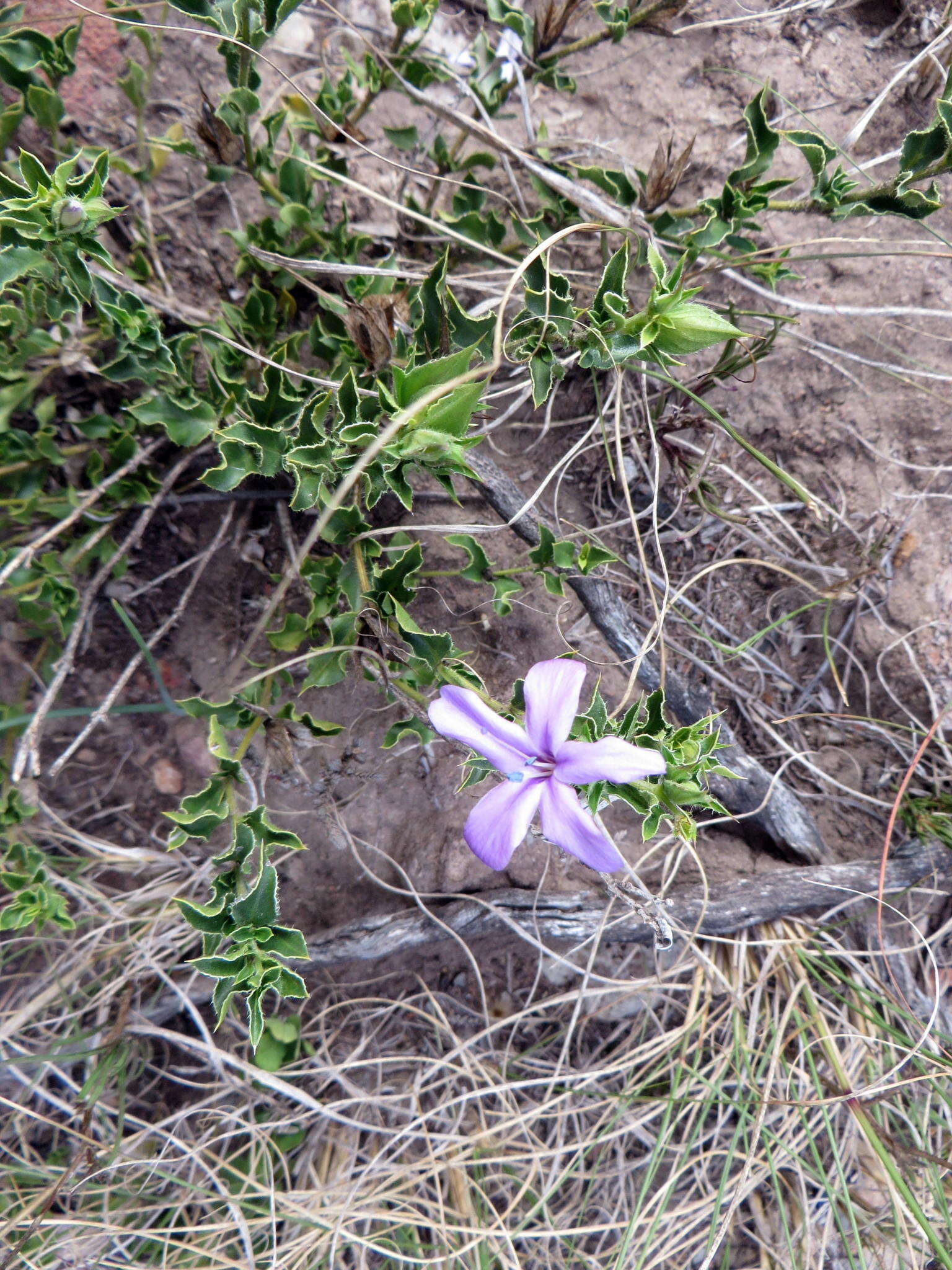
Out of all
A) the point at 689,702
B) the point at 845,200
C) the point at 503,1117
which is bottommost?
the point at 503,1117

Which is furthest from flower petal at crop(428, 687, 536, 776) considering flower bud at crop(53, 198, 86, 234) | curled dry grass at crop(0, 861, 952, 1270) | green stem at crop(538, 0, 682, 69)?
green stem at crop(538, 0, 682, 69)

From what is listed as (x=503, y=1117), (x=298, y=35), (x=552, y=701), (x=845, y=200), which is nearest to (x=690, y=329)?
(x=845, y=200)

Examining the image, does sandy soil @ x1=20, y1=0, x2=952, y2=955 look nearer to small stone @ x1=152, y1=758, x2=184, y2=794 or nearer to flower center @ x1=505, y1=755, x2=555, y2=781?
small stone @ x1=152, y1=758, x2=184, y2=794

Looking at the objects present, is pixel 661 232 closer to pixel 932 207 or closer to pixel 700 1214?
pixel 932 207

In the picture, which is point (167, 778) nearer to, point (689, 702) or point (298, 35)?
point (689, 702)

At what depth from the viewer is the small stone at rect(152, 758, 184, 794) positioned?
2.62m

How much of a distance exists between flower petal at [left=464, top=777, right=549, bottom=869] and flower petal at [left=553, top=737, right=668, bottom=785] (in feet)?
0.32

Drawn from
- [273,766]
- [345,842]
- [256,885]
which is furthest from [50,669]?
[256,885]

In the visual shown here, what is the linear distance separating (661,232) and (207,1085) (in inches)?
108

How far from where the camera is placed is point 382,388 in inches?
64.0

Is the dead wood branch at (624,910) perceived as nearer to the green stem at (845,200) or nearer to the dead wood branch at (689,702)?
the dead wood branch at (689,702)

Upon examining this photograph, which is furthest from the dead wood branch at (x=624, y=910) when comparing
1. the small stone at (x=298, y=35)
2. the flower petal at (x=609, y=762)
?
the small stone at (x=298, y=35)

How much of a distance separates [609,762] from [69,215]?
1.50m

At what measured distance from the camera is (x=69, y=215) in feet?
5.30
